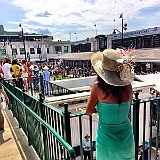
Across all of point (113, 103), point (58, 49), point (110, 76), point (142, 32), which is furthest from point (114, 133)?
point (58, 49)

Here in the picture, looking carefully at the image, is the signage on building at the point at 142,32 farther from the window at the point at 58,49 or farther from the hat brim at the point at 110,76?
the hat brim at the point at 110,76

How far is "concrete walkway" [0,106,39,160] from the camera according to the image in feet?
10.9

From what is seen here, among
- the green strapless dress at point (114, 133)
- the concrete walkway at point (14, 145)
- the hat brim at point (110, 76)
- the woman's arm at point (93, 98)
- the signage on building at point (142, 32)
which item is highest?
the signage on building at point (142, 32)

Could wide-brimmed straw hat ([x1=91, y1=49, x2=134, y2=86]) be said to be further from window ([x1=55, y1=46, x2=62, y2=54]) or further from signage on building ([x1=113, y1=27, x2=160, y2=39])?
window ([x1=55, y1=46, x2=62, y2=54])

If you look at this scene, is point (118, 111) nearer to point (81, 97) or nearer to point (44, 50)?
point (81, 97)

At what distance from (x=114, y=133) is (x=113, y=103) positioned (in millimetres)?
338

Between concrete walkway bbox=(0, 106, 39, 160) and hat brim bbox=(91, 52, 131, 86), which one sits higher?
hat brim bbox=(91, 52, 131, 86)

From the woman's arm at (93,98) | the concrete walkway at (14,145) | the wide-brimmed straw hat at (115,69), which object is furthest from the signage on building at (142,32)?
the woman's arm at (93,98)

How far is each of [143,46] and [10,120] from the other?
29269mm

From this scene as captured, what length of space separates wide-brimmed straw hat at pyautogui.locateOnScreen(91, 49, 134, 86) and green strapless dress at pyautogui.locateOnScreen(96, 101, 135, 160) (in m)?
0.24

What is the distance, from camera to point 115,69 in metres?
2.00

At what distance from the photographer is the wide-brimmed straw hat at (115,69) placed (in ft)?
6.39

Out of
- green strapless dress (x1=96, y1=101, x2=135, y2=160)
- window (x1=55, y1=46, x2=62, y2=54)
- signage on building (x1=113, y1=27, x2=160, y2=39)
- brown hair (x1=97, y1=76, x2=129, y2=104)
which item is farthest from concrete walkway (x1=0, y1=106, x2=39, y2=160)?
window (x1=55, y1=46, x2=62, y2=54)

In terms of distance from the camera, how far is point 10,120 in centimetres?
533
